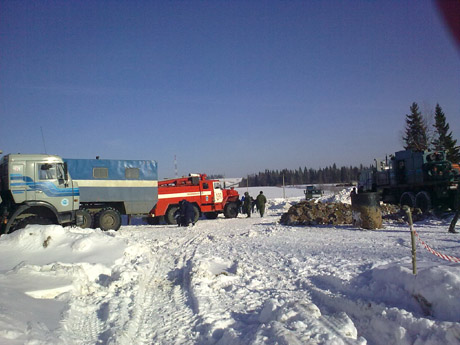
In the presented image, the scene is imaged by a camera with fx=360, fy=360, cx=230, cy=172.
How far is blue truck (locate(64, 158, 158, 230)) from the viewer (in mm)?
16266

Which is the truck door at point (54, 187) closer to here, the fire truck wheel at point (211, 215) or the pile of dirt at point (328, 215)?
the pile of dirt at point (328, 215)

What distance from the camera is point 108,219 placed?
1630 cm

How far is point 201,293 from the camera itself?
6.04 m

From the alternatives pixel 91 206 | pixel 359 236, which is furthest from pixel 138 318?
pixel 91 206

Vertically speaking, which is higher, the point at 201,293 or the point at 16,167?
the point at 16,167

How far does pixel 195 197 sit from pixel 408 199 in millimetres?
11241

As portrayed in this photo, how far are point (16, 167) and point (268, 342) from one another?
1199cm

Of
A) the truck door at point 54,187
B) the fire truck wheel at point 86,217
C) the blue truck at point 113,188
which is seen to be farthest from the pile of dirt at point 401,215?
the truck door at point 54,187

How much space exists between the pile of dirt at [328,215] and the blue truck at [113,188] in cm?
690

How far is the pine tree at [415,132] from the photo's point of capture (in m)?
42.1

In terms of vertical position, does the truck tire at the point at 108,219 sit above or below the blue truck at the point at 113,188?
below

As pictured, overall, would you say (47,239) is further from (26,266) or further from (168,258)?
(168,258)

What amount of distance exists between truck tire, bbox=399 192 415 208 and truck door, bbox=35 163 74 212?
15410mm

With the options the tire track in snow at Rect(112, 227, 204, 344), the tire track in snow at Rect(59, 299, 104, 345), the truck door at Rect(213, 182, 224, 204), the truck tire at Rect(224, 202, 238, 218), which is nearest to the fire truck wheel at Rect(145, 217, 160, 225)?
the truck door at Rect(213, 182, 224, 204)
